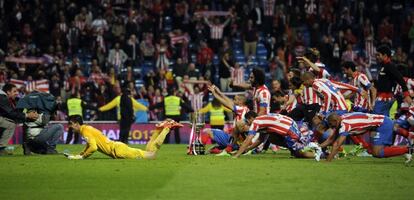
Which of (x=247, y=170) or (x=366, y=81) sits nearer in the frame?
(x=247, y=170)

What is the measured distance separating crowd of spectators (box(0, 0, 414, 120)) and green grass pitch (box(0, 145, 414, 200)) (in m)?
15.7

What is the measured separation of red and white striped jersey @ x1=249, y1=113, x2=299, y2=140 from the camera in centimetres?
1956

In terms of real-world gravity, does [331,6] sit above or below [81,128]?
above

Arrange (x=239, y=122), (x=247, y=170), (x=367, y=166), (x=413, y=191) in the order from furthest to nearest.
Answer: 1. (x=239, y=122)
2. (x=367, y=166)
3. (x=247, y=170)
4. (x=413, y=191)

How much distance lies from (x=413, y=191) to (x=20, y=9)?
26.9 meters

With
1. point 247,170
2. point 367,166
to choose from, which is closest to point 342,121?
point 367,166

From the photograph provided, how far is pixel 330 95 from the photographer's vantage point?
67.5 ft

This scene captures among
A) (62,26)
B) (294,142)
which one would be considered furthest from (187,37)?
(294,142)

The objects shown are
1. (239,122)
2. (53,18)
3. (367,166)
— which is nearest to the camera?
(367,166)

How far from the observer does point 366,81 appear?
21625 millimetres

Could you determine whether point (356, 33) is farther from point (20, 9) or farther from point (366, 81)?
point (366, 81)

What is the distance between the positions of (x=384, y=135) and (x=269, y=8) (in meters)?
20.3

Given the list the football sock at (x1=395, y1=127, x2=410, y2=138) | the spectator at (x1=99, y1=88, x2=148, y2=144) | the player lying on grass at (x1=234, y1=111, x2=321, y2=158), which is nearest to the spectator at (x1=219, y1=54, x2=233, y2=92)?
the spectator at (x1=99, y1=88, x2=148, y2=144)

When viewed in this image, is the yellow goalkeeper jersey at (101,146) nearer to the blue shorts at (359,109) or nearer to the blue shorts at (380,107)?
the blue shorts at (359,109)
